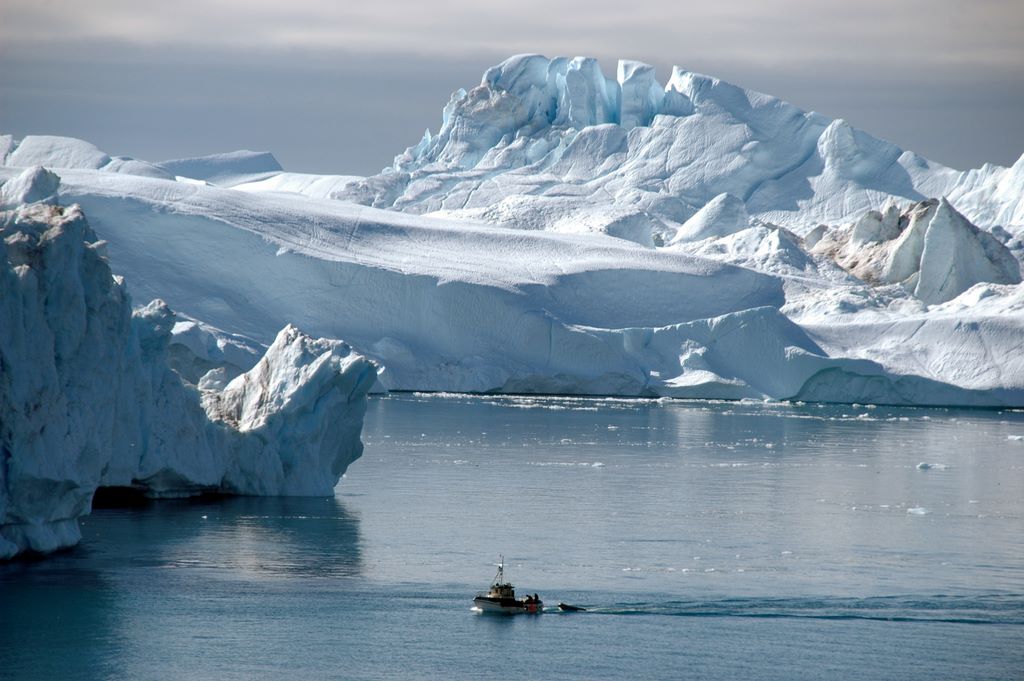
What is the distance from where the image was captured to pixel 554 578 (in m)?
18.3

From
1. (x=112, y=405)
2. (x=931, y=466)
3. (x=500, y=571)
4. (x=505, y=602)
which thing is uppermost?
(x=112, y=405)

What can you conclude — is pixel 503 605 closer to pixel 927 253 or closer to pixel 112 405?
pixel 112 405

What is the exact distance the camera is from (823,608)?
17.1m

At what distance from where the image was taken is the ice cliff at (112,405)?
55.8ft

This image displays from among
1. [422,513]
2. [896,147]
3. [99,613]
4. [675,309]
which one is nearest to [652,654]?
[99,613]

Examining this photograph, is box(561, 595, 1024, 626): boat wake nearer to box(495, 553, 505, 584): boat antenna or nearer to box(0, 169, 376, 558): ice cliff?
box(495, 553, 505, 584): boat antenna

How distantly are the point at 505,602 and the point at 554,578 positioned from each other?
6.10 ft

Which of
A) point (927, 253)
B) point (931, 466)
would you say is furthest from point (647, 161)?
point (931, 466)

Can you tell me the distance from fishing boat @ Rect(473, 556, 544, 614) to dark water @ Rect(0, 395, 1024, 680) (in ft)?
0.71

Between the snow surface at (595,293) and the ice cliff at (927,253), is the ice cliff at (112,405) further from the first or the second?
the ice cliff at (927,253)

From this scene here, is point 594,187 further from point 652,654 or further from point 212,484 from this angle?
point 652,654

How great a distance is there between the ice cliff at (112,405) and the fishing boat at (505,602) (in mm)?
4945

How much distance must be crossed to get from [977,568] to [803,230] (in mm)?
59097

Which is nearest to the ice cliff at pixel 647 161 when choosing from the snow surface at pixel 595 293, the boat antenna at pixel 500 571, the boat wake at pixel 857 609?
the snow surface at pixel 595 293
